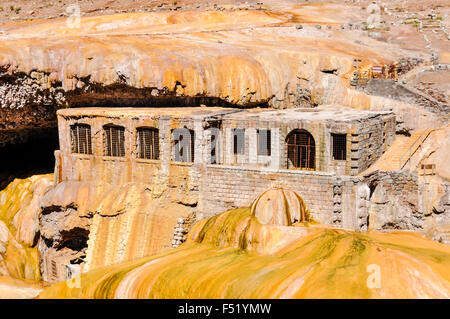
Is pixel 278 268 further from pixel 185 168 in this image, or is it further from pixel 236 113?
pixel 236 113

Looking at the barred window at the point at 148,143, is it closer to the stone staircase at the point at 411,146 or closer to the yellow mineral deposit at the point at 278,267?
the yellow mineral deposit at the point at 278,267

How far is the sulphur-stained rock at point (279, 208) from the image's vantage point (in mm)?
29891

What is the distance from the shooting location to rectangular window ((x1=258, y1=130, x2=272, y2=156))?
35156 mm

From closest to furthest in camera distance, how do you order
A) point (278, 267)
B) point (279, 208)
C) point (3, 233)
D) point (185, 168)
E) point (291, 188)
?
point (278, 267) < point (279, 208) < point (291, 188) < point (185, 168) < point (3, 233)

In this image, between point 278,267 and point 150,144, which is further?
point 150,144

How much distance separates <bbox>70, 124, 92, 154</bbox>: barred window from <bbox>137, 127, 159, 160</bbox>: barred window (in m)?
3.65

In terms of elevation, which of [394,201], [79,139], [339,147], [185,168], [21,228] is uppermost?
[339,147]

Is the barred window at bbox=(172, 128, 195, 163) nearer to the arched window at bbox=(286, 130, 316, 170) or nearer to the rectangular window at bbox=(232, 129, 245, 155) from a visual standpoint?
the rectangular window at bbox=(232, 129, 245, 155)


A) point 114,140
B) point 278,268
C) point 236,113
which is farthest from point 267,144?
point 278,268

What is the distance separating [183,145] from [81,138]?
289 inches

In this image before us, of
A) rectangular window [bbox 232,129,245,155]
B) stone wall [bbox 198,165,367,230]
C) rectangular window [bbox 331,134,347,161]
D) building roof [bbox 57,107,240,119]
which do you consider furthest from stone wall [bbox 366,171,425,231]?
building roof [bbox 57,107,240,119]

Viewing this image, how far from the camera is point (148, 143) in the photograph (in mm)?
36562
